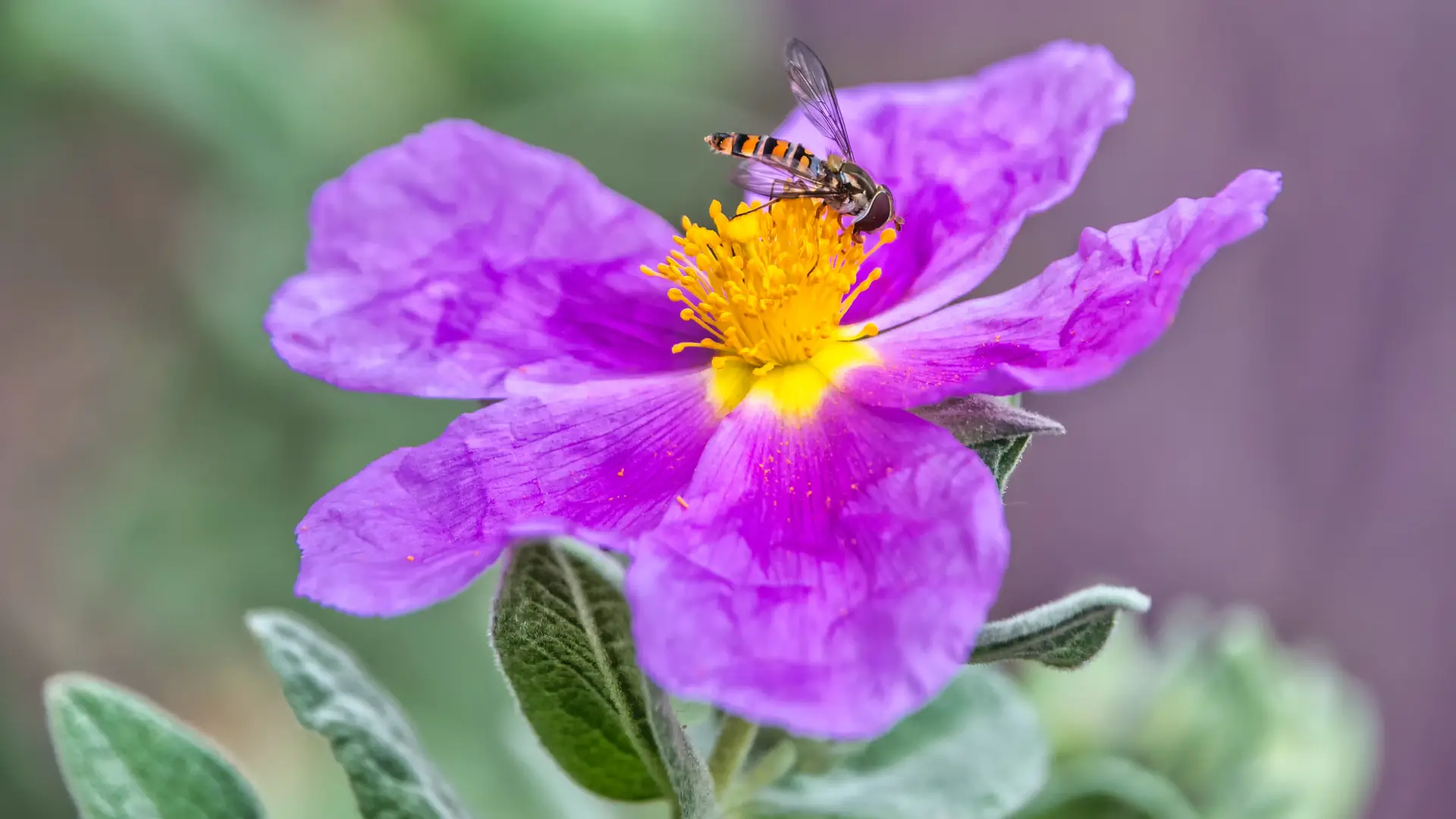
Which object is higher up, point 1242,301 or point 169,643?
point 1242,301

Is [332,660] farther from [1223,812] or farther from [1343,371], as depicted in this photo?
[1343,371]

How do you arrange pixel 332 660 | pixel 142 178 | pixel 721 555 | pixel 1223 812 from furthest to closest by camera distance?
pixel 142 178
pixel 1223 812
pixel 332 660
pixel 721 555

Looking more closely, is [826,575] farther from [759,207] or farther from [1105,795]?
[1105,795]

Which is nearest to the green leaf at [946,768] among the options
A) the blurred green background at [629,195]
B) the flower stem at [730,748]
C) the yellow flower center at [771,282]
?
the flower stem at [730,748]

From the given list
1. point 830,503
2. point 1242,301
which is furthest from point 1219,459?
point 830,503

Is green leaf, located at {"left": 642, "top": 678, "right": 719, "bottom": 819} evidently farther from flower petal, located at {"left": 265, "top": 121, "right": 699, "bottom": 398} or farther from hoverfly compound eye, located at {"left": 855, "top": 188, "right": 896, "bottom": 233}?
hoverfly compound eye, located at {"left": 855, "top": 188, "right": 896, "bottom": 233}

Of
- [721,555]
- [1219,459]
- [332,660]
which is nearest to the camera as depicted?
[721,555]

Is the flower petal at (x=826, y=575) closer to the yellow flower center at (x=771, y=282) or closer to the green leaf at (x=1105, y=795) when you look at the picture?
the yellow flower center at (x=771, y=282)
